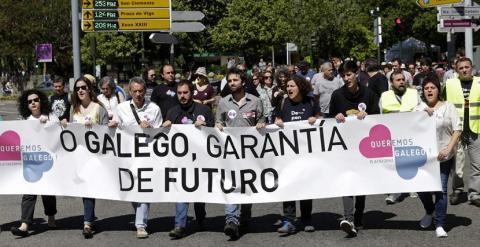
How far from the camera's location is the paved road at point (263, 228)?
759cm

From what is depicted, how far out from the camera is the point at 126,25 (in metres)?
18.4

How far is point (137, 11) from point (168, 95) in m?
8.75

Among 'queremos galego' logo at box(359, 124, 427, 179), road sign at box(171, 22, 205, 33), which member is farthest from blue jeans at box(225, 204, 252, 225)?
road sign at box(171, 22, 205, 33)

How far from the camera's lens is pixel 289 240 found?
766cm

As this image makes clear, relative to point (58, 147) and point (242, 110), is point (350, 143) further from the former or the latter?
point (58, 147)

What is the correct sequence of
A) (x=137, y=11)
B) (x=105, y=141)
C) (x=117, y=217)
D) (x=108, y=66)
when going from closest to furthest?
(x=105, y=141)
(x=117, y=217)
(x=137, y=11)
(x=108, y=66)

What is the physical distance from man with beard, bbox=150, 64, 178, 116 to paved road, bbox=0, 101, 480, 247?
149cm

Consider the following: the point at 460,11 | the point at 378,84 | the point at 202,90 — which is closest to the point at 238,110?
the point at 202,90

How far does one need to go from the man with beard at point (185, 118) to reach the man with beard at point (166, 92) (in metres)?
2.27

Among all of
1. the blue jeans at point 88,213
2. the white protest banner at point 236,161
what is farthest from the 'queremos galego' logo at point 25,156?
the blue jeans at point 88,213

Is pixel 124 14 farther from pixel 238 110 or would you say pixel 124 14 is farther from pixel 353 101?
pixel 353 101

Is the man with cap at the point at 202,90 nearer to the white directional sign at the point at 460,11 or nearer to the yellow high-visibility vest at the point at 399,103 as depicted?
the yellow high-visibility vest at the point at 399,103

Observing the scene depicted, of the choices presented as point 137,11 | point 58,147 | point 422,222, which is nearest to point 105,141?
point 58,147

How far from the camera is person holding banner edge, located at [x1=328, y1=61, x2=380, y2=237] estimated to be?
25.7 ft
